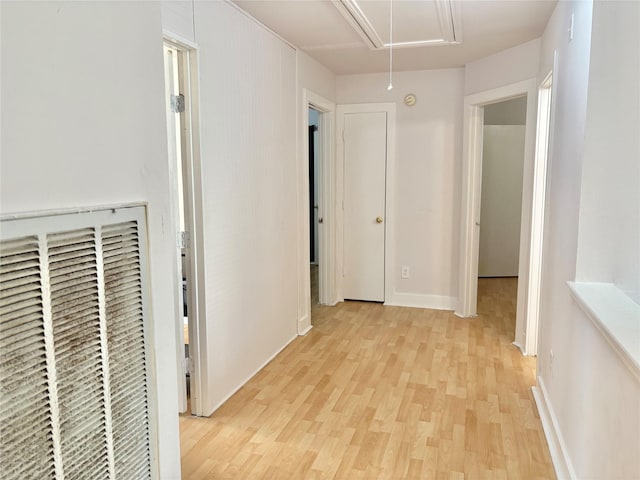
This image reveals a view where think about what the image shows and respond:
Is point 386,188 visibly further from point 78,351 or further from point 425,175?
point 78,351

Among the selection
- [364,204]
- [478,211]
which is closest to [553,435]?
[478,211]

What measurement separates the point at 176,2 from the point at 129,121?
4.79ft

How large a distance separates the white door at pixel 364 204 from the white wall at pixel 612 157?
304 centimetres

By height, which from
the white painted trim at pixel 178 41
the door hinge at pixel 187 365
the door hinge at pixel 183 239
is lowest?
the door hinge at pixel 187 365

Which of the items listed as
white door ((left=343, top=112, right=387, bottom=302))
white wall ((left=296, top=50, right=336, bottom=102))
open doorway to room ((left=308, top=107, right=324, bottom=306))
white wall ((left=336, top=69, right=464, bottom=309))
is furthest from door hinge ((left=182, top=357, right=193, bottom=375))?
open doorway to room ((left=308, top=107, right=324, bottom=306))

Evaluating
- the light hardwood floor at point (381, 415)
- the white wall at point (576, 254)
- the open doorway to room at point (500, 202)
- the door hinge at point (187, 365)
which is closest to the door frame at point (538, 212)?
the light hardwood floor at point (381, 415)

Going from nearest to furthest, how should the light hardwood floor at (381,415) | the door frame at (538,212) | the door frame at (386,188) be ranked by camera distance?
the light hardwood floor at (381,415)
the door frame at (538,212)
the door frame at (386,188)

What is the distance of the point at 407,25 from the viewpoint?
331cm

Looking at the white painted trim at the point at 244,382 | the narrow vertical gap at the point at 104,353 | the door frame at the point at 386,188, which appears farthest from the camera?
the door frame at the point at 386,188

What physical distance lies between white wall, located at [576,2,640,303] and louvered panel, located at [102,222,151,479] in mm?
1616

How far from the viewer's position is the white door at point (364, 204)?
16.4ft

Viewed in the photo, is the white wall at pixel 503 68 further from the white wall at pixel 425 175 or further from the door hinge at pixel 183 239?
the door hinge at pixel 183 239

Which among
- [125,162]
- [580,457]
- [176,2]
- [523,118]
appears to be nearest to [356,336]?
[580,457]

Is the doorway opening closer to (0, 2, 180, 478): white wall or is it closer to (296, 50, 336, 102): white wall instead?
(0, 2, 180, 478): white wall
